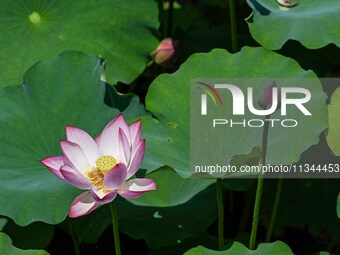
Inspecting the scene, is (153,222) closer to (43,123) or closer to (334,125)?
(43,123)

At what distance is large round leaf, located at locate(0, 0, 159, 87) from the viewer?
7.73 feet

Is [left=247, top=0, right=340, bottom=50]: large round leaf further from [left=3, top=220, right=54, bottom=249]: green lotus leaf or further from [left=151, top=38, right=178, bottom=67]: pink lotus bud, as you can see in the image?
[left=3, top=220, right=54, bottom=249]: green lotus leaf

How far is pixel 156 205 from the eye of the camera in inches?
86.1

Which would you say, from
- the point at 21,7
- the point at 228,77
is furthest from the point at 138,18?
the point at 228,77

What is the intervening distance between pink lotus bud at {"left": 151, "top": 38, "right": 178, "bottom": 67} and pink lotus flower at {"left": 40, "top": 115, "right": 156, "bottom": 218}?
70 centimetres

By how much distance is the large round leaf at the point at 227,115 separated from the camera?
6.10 feet

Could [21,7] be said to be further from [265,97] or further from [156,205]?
[265,97]

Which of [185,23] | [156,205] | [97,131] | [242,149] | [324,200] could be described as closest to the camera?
[242,149]

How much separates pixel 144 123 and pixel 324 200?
1034mm

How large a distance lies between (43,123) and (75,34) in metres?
0.44

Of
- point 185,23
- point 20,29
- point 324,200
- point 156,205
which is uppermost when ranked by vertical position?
point 20,29
